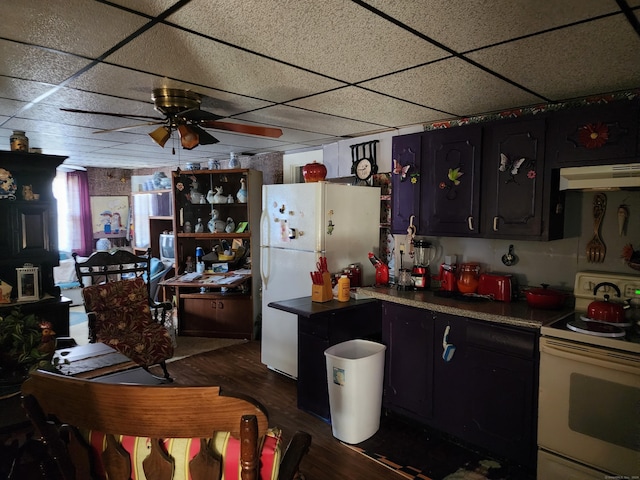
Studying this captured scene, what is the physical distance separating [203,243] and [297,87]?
334 cm

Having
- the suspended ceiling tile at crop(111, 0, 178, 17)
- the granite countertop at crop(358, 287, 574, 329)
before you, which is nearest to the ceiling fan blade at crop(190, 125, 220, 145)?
the suspended ceiling tile at crop(111, 0, 178, 17)

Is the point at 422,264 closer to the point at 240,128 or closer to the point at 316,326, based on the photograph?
the point at 316,326

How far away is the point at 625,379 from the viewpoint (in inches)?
74.7

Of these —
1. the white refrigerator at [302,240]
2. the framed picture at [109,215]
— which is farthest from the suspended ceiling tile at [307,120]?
the framed picture at [109,215]

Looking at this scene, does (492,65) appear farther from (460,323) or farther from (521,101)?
(460,323)

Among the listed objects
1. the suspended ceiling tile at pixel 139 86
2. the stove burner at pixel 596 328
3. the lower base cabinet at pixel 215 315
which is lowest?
the lower base cabinet at pixel 215 315

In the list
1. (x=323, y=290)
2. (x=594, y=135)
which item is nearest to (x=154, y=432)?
(x=323, y=290)

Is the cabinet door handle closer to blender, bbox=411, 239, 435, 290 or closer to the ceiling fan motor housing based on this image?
blender, bbox=411, 239, 435, 290

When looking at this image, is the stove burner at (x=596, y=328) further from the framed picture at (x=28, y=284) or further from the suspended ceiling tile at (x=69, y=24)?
the framed picture at (x=28, y=284)

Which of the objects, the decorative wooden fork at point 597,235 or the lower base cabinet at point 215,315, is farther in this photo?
the lower base cabinet at point 215,315

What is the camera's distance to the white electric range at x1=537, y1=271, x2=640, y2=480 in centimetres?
190

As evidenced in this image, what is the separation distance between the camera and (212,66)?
192 centimetres

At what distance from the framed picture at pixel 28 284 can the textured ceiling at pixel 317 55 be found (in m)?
1.17

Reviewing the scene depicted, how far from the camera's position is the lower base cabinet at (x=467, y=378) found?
225 centimetres
